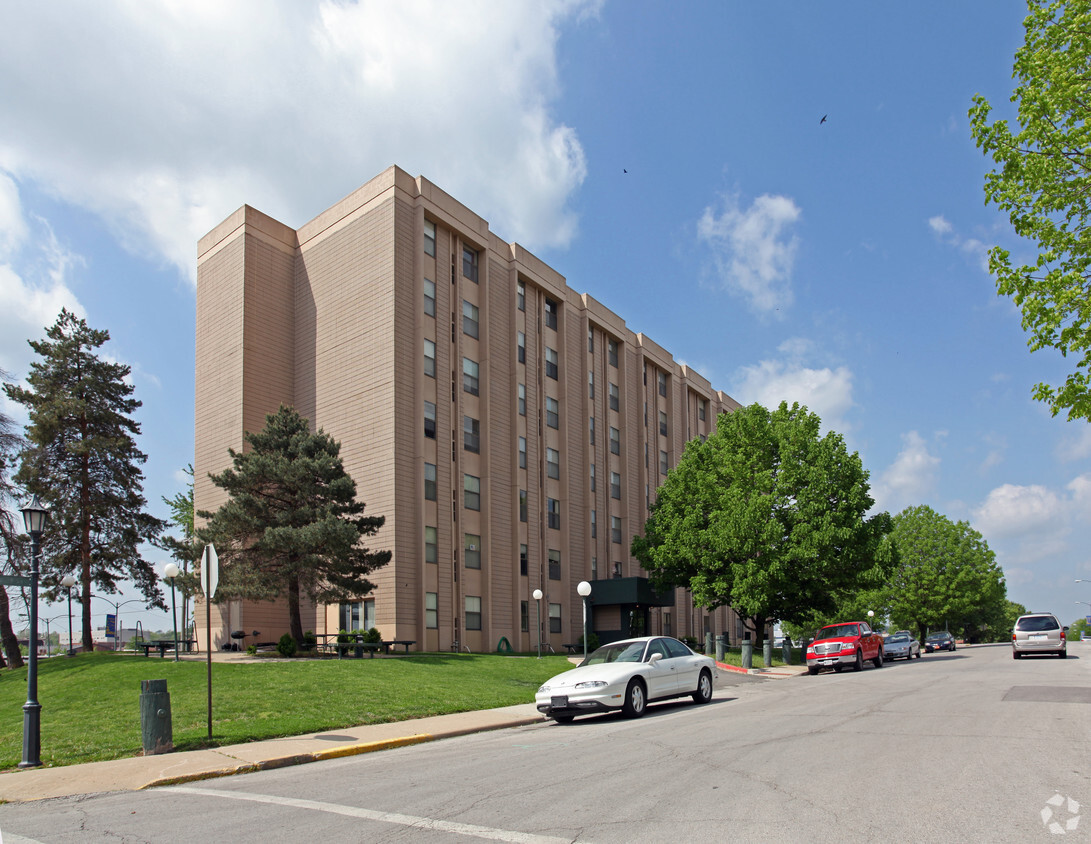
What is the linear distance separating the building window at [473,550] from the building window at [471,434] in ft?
12.4

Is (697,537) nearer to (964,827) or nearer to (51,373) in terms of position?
(51,373)

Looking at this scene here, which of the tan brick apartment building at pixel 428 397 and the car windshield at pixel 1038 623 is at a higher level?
the tan brick apartment building at pixel 428 397

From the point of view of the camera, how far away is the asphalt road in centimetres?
664

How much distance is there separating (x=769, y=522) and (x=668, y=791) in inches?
1116

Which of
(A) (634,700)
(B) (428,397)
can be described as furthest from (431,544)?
(A) (634,700)

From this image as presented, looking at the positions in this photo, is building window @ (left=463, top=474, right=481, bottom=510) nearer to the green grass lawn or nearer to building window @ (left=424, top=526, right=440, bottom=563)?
building window @ (left=424, top=526, right=440, bottom=563)

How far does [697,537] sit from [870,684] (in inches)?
640

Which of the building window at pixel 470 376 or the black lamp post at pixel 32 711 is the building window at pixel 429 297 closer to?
the building window at pixel 470 376

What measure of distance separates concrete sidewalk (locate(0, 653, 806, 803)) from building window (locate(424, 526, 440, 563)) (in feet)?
59.5

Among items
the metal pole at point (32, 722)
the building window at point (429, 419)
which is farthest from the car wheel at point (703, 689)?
the building window at point (429, 419)

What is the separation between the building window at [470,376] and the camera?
122 feet

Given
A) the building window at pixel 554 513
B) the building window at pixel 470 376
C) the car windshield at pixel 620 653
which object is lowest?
the car windshield at pixel 620 653

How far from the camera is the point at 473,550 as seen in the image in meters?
36.1

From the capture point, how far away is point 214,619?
116 ft
